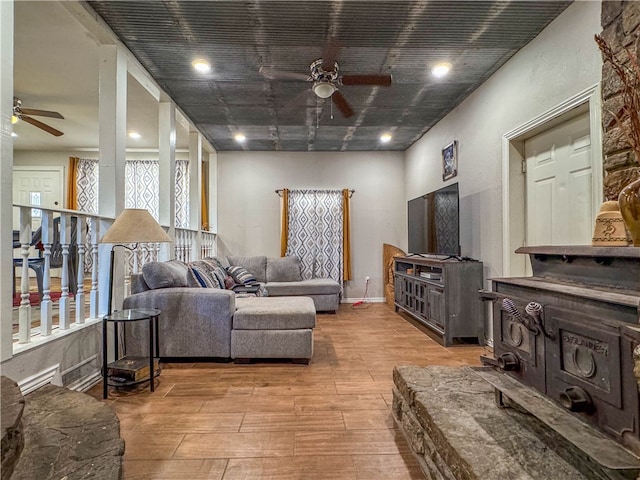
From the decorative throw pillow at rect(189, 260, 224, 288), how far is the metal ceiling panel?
6.28ft

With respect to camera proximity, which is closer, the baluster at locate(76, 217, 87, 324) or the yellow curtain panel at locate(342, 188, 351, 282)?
the baluster at locate(76, 217, 87, 324)

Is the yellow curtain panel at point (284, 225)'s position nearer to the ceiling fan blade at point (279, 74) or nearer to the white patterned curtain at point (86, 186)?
the ceiling fan blade at point (279, 74)

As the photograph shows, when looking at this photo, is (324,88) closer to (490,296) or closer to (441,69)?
(441,69)

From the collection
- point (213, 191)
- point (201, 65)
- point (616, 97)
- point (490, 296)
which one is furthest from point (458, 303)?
point (213, 191)


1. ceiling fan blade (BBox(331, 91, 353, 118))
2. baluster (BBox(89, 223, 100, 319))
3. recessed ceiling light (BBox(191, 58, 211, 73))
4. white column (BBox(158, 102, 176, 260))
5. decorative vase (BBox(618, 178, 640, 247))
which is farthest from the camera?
white column (BBox(158, 102, 176, 260))

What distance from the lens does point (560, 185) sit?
2596mm

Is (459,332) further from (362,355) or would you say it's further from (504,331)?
(504,331)

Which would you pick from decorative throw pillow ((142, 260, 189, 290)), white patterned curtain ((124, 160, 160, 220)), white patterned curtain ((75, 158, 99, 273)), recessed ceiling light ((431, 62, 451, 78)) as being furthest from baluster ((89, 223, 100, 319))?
white patterned curtain ((75, 158, 99, 273))

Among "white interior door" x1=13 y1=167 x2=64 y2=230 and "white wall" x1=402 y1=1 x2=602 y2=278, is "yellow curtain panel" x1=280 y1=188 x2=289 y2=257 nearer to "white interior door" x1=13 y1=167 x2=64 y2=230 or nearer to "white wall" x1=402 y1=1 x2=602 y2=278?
"white wall" x1=402 y1=1 x2=602 y2=278

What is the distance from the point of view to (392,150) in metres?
6.09

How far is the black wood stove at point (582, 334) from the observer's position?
1053 millimetres

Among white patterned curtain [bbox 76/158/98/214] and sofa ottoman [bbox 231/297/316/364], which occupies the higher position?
white patterned curtain [bbox 76/158/98/214]

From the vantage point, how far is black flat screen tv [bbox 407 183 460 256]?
12.2 feet

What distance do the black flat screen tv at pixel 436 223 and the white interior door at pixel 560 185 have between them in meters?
0.80
